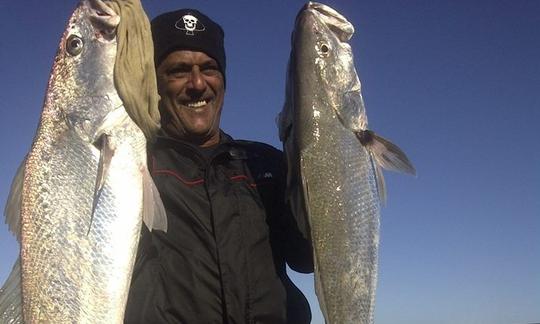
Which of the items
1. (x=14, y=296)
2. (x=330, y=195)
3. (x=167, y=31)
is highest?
(x=167, y=31)

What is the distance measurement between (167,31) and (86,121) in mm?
1819

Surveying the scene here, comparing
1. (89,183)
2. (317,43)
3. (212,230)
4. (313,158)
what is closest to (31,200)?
(89,183)

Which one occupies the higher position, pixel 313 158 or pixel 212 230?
pixel 313 158

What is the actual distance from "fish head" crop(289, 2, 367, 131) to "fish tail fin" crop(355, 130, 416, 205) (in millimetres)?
114

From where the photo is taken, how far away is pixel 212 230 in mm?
5180

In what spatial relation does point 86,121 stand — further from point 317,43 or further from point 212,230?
point 317,43

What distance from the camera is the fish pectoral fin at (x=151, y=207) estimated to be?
4.37m

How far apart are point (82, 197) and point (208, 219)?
1190 mm

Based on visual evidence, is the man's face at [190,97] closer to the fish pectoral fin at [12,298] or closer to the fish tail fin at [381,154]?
the fish tail fin at [381,154]

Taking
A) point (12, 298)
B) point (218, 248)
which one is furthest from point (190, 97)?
point (12, 298)

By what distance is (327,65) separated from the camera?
5473mm

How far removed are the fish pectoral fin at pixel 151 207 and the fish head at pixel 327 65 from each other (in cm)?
151

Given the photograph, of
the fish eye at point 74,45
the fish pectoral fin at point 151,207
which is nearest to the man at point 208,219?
the fish pectoral fin at point 151,207

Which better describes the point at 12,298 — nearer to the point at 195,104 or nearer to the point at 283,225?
the point at 283,225
